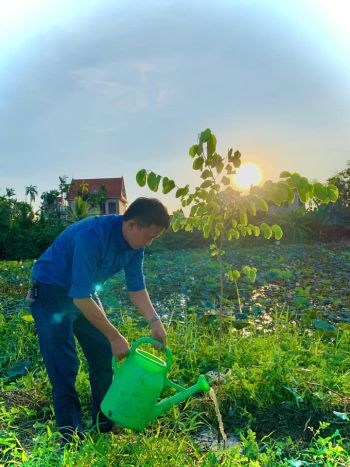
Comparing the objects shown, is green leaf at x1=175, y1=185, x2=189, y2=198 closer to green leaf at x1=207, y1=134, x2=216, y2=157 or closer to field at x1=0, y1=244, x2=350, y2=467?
green leaf at x1=207, y1=134, x2=216, y2=157

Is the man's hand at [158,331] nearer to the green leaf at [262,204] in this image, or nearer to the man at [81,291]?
the man at [81,291]

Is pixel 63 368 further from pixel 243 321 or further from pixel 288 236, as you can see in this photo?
pixel 288 236

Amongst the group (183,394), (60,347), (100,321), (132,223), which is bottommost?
(183,394)

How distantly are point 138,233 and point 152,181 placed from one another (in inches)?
9.4

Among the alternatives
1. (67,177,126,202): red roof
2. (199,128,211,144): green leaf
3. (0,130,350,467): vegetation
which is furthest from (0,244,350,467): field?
(67,177,126,202): red roof

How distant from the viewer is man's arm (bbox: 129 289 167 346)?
2205mm

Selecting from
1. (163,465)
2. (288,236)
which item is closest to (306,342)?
(163,465)

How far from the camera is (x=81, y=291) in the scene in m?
1.85

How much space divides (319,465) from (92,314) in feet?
3.54

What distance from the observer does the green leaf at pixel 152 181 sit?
1993mm

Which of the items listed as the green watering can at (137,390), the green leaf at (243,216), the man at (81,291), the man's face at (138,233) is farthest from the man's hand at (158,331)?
the green leaf at (243,216)

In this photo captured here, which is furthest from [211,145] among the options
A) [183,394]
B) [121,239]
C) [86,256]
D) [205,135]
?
[183,394]

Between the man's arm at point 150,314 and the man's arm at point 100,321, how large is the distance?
0.27 m

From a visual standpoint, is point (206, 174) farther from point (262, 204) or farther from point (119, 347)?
point (119, 347)
